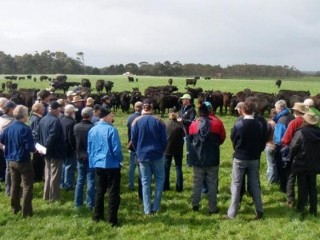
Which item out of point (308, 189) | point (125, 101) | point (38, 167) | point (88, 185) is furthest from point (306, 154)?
point (125, 101)

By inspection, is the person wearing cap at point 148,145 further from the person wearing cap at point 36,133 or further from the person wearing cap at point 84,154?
the person wearing cap at point 36,133

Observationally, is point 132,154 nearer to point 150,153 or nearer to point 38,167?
point 150,153

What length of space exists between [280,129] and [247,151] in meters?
1.69

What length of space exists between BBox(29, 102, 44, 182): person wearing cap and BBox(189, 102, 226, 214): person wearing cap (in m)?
3.78

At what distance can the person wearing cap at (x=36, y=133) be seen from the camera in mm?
9422

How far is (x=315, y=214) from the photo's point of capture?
7.87 meters

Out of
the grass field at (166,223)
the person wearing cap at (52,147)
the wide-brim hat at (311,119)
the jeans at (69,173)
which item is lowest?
the grass field at (166,223)

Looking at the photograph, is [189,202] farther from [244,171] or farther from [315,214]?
[315,214]

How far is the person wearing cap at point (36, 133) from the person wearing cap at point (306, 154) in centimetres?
570

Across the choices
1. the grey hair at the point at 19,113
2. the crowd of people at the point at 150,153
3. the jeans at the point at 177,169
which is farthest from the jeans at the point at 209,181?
the grey hair at the point at 19,113

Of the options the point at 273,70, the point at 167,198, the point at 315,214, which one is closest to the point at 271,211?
the point at 315,214

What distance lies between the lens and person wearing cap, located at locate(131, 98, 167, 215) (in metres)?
7.86

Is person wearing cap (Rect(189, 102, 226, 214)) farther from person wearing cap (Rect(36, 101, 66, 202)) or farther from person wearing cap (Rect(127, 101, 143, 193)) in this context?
person wearing cap (Rect(36, 101, 66, 202))

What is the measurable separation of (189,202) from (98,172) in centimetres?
242
